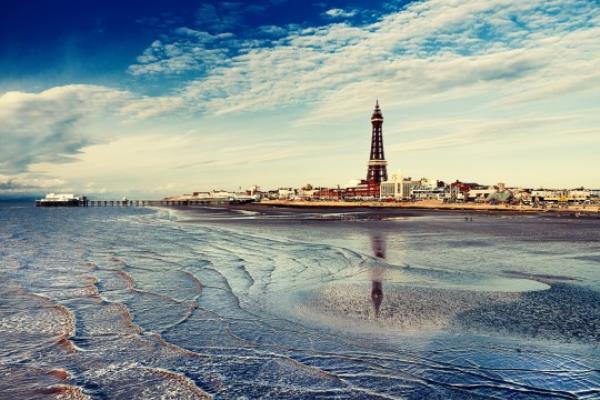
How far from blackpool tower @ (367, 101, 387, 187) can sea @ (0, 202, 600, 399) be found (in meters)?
171

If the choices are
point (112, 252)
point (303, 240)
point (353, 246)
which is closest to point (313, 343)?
point (353, 246)

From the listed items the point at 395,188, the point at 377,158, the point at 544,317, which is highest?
the point at 377,158

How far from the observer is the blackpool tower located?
184875mm

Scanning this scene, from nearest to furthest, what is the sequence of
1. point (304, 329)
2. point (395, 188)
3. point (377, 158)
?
1. point (304, 329)
2. point (395, 188)
3. point (377, 158)

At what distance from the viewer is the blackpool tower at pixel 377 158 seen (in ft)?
607

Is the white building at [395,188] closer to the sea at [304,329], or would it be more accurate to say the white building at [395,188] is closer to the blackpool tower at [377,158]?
the blackpool tower at [377,158]

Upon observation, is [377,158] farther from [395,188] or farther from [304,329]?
[304,329]

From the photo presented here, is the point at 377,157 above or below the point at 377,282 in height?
above

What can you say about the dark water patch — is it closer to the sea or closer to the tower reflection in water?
the sea

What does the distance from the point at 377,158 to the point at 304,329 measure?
18356cm

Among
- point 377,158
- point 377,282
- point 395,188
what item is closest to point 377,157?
point 377,158

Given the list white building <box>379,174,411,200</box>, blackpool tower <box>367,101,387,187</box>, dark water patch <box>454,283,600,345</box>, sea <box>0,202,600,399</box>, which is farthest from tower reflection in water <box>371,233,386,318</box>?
blackpool tower <box>367,101,387,187</box>

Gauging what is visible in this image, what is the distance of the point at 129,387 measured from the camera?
5.85 meters

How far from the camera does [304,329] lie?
838 centimetres
